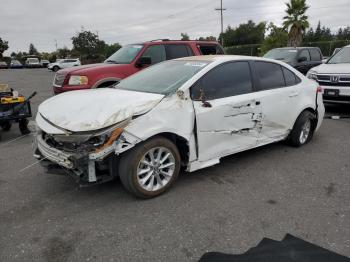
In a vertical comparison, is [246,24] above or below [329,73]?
above

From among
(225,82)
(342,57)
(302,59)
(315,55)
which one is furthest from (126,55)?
(315,55)

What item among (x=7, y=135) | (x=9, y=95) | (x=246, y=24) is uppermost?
(x=246, y=24)

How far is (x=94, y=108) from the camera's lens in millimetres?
3512

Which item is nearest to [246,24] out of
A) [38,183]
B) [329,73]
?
[329,73]

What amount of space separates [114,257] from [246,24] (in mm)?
83870

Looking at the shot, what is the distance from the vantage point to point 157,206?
11.7 feet

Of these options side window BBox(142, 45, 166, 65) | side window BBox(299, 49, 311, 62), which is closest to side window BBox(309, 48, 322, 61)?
side window BBox(299, 49, 311, 62)

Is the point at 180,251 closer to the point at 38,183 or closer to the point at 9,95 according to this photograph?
the point at 38,183

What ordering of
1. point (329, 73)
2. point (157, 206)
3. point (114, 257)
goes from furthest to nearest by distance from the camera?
1. point (329, 73)
2. point (157, 206)
3. point (114, 257)

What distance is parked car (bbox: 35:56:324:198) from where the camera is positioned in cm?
329

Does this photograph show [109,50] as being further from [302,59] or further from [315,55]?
[302,59]

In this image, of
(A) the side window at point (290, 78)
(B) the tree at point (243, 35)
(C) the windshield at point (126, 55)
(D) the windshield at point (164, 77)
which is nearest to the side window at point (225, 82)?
(D) the windshield at point (164, 77)

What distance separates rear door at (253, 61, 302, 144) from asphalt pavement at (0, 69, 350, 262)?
50 centimetres

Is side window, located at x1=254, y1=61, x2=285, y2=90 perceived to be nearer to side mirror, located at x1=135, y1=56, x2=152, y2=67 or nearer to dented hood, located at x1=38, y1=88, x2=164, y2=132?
dented hood, located at x1=38, y1=88, x2=164, y2=132
